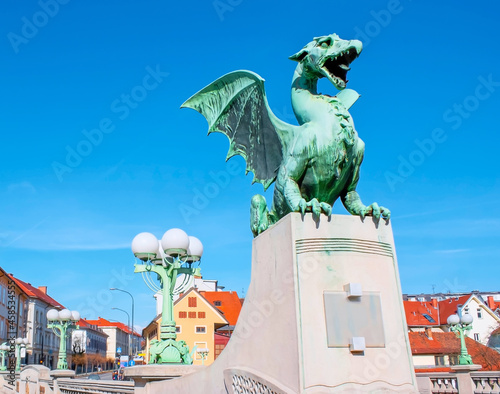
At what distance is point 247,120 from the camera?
6.14 meters

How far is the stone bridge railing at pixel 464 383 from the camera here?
12.9m

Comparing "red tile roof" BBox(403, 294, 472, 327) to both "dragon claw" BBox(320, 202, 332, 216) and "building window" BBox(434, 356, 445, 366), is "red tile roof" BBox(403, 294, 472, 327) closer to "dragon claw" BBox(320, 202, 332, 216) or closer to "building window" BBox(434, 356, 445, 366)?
"building window" BBox(434, 356, 445, 366)

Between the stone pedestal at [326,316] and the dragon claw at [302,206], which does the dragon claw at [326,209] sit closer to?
the stone pedestal at [326,316]

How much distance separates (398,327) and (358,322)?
420mm

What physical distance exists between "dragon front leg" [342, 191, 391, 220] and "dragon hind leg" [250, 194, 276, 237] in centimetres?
84

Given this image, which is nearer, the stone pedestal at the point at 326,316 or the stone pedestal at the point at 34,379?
the stone pedestal at the point at 326,316

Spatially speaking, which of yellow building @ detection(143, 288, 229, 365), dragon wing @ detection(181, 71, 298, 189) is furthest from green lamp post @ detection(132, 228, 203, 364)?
yellow building @ detection(143, 288, 229, 365)

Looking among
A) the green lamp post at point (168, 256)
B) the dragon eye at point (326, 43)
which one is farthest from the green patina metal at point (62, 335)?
the dragon eye at point (326, 43)

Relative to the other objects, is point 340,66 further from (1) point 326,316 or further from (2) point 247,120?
(1) point 326,316

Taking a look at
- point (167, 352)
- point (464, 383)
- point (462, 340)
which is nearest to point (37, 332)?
point (462, 340)

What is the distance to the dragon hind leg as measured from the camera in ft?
17.6

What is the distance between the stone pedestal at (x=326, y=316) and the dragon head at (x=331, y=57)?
160 centimetres

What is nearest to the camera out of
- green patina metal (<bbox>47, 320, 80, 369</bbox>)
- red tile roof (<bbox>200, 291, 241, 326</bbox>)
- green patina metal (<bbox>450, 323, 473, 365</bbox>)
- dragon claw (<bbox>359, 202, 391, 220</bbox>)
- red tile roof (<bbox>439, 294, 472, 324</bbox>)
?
dragon claw (<bbox>359, 202, 391, 220</bbox>)

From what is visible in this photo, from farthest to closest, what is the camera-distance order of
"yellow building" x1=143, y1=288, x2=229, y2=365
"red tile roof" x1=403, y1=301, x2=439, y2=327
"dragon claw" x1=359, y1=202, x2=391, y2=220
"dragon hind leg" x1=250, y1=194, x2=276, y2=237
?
"red tile roof" x1=403, y1=301, x2=439, y2=327 → "yellow building" x1=143, y1=288, x2=229, y2=365 → "dragon hind leg" x1=250, y1=194, x2=276, y2=237 → "dragon claw" x1=359, y1=202, x2=391, y2=220
